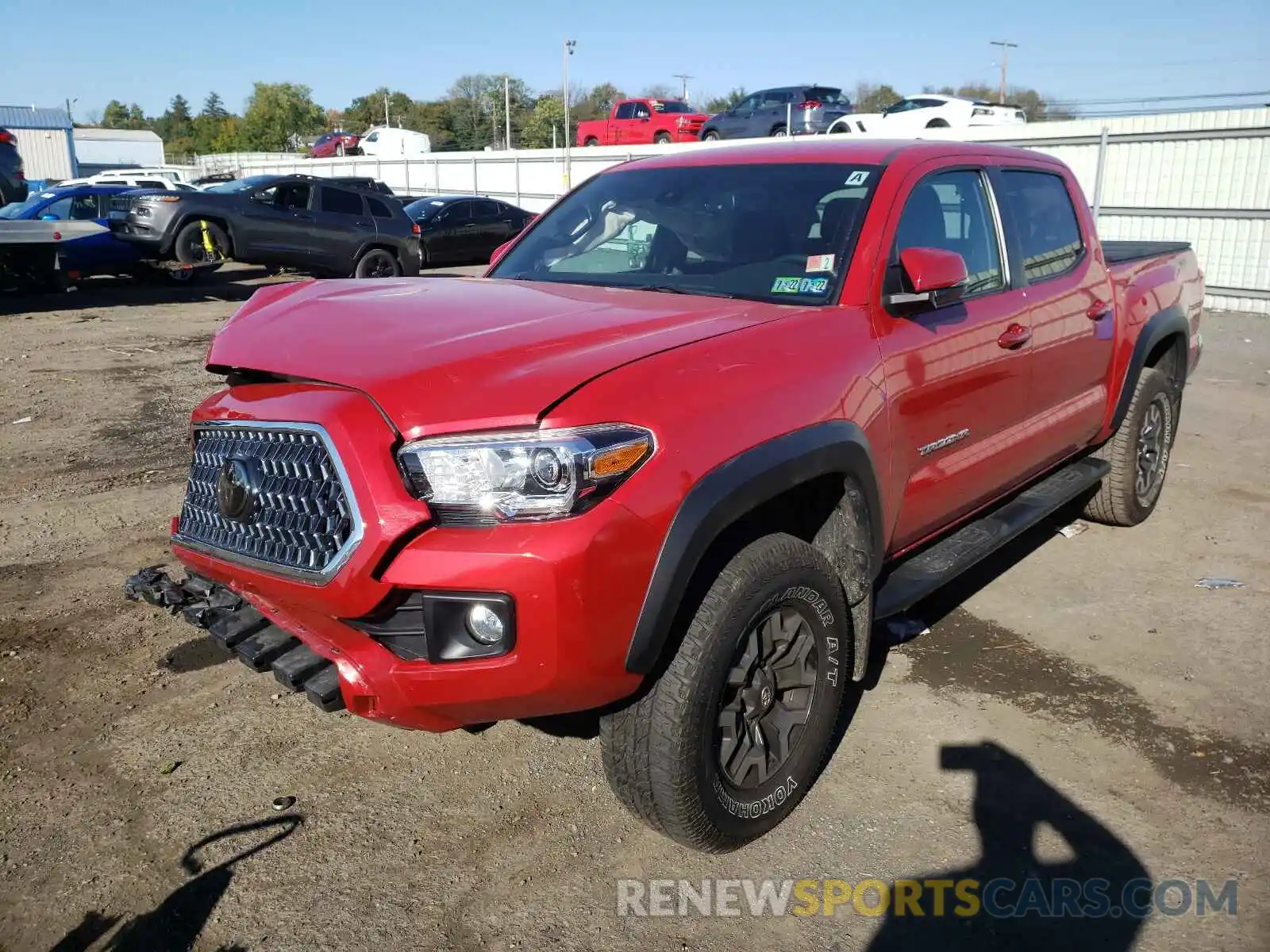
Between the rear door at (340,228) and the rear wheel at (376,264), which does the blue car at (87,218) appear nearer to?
the rear door at (340,228)

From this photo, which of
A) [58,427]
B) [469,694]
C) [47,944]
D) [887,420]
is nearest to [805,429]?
[887,420]

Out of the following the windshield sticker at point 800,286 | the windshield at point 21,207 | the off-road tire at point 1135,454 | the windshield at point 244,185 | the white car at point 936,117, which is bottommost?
the off-road tire at point 1135,454

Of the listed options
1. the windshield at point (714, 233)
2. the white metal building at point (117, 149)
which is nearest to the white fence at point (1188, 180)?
the windshield at point (714, 233)

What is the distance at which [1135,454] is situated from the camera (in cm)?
556

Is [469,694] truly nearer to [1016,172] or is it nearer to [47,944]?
[47,944]

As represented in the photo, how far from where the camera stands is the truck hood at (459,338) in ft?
8.11

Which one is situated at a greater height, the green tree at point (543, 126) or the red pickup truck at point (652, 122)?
the green tree at point (543, 126)

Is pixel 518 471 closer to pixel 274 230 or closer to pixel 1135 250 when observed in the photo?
pixel 1135 250

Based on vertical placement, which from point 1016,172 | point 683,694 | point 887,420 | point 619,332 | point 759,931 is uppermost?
point 1016,172

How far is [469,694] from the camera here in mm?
2473

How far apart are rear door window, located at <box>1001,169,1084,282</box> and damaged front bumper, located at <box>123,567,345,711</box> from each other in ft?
10.6

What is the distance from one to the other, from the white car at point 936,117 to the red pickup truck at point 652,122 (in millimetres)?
7164

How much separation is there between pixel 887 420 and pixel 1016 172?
A: 1.92 metres

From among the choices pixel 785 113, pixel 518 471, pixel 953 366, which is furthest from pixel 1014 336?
pixel 785 113
